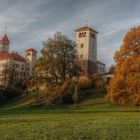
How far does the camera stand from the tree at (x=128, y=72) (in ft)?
138

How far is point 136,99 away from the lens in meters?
41.6

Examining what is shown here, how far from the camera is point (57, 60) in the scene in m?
63.8

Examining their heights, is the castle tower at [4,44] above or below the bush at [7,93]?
above

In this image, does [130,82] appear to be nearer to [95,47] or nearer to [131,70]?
[131,70]

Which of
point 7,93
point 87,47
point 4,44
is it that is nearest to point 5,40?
point 4,44

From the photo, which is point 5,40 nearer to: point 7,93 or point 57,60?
point 7,93

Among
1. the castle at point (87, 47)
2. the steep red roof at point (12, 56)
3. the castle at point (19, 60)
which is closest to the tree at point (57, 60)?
the castle at point (87, 47)

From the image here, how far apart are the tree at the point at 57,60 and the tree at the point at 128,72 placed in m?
19.0

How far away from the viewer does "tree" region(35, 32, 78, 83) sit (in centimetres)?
6344

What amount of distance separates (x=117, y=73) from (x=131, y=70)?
6.31 feet

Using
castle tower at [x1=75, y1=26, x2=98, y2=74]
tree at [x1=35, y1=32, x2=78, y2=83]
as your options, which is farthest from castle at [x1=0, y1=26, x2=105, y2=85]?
tree at [x1=35, y1=32, x2=78, y2=83]

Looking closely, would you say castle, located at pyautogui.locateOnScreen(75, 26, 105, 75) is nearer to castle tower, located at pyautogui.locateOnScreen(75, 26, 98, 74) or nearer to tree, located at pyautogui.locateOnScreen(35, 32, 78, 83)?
castle tower, located at pyautogui.locateOnScreen(75, 26, 98, 74)

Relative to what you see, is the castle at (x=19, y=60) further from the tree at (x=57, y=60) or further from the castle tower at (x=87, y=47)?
the tree at (x=57, y=60)

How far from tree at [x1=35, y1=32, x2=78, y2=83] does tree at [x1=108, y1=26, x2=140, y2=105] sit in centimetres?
1904
